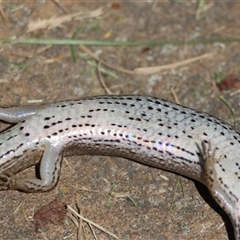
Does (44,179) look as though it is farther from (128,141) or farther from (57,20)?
(57,20)

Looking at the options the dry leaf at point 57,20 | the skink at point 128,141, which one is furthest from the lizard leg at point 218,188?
the dry leaf at point 57,20

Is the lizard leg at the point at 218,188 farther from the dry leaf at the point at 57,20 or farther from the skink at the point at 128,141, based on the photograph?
the dry leaf at the point at 57,20

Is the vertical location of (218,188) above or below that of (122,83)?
below

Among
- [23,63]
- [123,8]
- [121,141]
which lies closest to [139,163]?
[121,141]

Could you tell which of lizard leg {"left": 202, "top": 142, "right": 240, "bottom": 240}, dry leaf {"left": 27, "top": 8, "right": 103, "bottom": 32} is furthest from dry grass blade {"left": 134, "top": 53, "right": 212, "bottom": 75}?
lizard leg {"left": 202, "top": 142, "right": 240, "bottom": 240}

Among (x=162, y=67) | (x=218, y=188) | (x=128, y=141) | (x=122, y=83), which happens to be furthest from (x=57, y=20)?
(x=218, y=188)

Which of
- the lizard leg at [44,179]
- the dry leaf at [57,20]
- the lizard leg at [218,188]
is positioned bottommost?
the lizard leg at [218,188]
